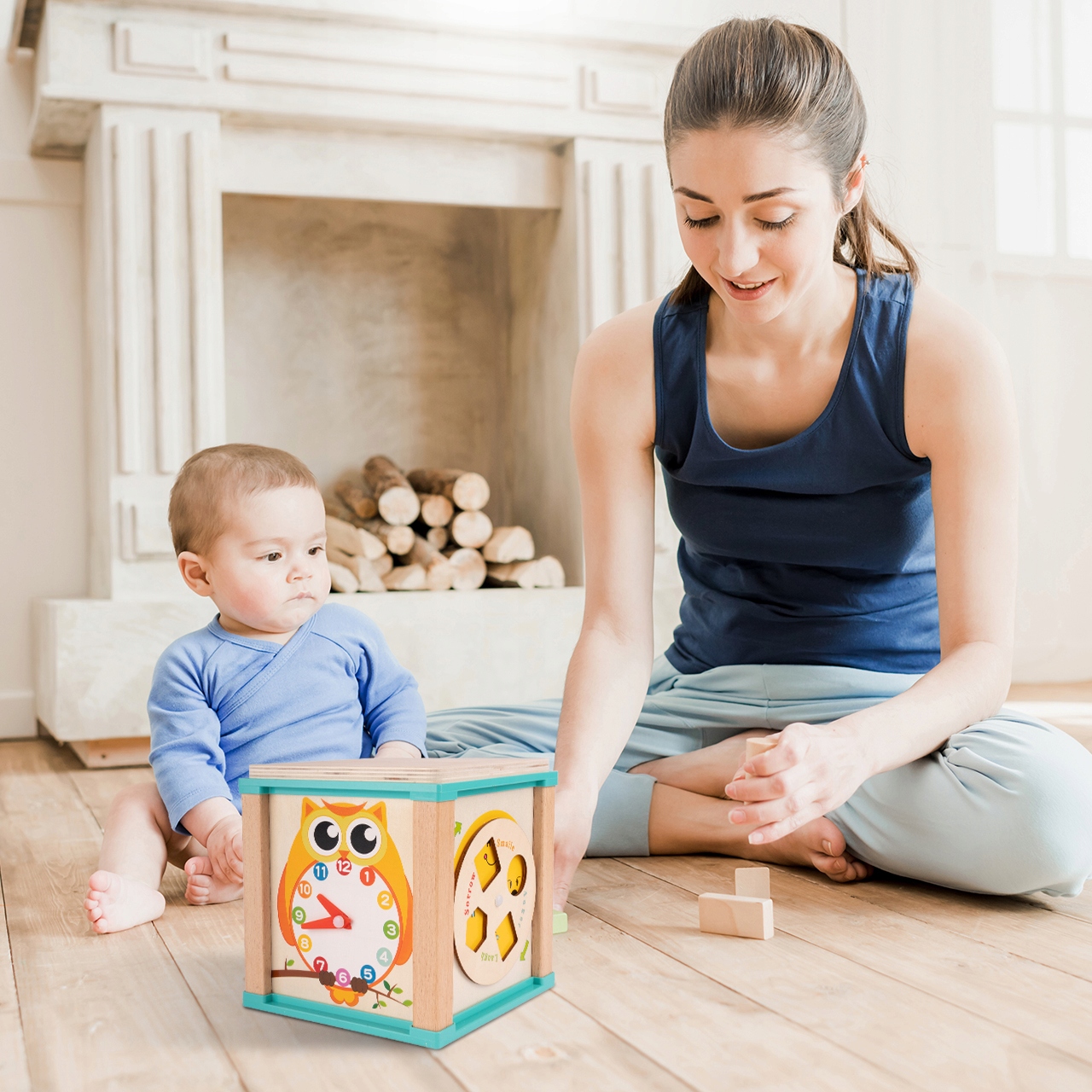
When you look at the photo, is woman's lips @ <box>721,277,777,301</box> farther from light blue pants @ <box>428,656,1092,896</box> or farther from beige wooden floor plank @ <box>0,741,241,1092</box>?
beige wooden floor plank @ <box>0,741,241,1092</box>

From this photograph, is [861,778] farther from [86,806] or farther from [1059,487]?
[1059,487]

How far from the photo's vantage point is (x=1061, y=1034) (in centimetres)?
85

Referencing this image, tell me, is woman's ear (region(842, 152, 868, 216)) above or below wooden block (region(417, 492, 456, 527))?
above


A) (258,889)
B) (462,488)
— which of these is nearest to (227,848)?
(258,889)

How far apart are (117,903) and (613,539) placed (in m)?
0.64

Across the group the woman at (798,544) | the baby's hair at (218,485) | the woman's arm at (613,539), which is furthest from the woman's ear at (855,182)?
the baby's hair at (218,485)

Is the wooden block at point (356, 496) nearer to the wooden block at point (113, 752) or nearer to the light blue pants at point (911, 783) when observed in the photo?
the wooden block at point (113, 752)

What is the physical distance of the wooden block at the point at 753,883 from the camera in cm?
118

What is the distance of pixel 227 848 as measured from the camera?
1.22 m

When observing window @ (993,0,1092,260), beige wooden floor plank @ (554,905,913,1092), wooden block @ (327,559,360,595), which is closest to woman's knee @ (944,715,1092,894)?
beige wooden floor plank @ (554,905,913,1092)

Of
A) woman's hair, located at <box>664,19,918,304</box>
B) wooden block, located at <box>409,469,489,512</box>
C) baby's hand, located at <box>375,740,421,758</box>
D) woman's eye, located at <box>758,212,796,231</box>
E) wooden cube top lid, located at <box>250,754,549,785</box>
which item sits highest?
woman's hair, located at <box>664,19,918,304</box>

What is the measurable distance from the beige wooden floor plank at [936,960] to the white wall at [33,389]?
6.75ft

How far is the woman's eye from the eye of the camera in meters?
1.17

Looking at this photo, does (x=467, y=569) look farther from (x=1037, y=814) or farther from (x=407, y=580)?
(x=1037, y=814)
